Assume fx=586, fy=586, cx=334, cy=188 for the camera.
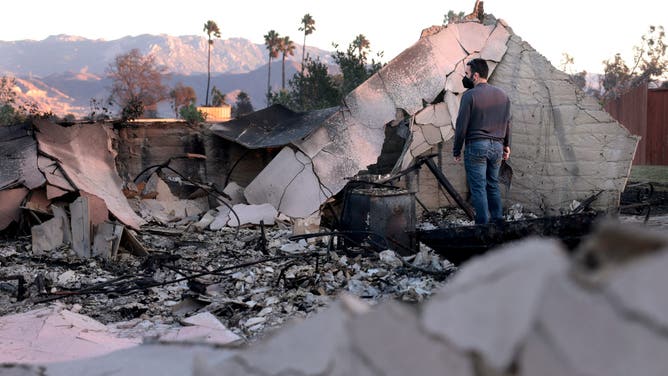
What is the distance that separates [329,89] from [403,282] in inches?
614

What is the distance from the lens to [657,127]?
14836 mm

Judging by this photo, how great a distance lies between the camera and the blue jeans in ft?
18.4

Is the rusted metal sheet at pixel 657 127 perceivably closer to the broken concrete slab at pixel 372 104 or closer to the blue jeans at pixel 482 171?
the broken concrete slab at pixel 372 104

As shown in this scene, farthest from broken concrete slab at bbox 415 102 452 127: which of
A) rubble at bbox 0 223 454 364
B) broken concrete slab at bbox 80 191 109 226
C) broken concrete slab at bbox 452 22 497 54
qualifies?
broken concrete slab at bbox 80 191 109 226

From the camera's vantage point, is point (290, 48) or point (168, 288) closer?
point (168, 288)

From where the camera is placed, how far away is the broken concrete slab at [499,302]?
753 millimetres

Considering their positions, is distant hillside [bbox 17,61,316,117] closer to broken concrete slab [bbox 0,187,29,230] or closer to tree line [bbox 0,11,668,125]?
tree line [bbox 0,11,668,125]

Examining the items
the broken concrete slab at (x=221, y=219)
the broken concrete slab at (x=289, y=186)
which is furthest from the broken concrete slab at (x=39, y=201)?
the broken concrete slab at (x=289, y=186)

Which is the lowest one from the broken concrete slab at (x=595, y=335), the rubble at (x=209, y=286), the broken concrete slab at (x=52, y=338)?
the rubble at (x=209, y=286)

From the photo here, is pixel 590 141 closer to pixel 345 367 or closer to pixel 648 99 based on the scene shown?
pixel 648 99

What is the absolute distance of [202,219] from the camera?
823cm

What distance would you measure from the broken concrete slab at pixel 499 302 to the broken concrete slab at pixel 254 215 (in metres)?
7.22

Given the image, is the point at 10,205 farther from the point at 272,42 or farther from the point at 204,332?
the point at 272,42

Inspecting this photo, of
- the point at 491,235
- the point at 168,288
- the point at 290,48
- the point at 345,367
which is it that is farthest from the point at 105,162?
the point at 290,48
